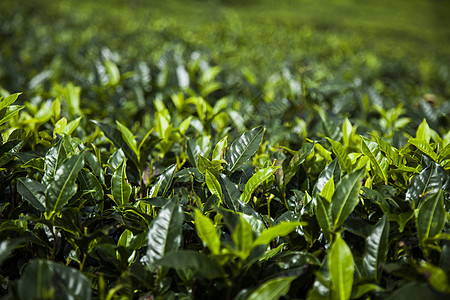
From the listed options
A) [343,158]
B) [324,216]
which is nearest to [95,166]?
[324,216]

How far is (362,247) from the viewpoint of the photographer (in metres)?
1.32

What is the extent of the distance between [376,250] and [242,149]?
701 millimetres

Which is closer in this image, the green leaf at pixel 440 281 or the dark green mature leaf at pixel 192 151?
the green leaf at pixel 440 281

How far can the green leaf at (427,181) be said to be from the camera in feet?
4.56

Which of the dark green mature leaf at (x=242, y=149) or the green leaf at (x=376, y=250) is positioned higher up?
the dark green mature leaf at (x=242, y=149)

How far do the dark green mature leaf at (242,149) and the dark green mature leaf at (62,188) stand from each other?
2.11ft

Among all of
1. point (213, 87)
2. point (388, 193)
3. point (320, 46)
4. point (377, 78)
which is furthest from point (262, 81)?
point (320, 46)

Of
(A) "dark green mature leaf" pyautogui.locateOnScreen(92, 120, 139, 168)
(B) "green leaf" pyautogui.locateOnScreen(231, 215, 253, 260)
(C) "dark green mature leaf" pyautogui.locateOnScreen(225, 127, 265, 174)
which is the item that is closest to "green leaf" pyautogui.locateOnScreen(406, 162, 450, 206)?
(C) "dark green mature leaf" pyautogui.locateOnScreen(225, 127, 265, 174)

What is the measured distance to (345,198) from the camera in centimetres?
118

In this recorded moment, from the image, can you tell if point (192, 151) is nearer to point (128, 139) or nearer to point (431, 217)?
point (128, 139)

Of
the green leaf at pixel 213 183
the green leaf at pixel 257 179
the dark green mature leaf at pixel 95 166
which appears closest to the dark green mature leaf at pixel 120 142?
the dark green mature leaf at pixel 95 166

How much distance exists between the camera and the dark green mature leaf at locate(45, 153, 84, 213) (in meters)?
1.22

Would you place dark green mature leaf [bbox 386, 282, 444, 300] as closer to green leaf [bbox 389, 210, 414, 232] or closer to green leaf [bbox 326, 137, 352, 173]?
green leaf [bbox 389, 210, 414, 232]

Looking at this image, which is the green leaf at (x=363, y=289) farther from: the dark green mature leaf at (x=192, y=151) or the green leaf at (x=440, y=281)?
the dark green mature leaf at (x=192, y=151)
